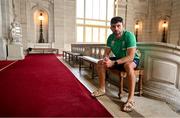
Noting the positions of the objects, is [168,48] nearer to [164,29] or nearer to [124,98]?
[124,98]

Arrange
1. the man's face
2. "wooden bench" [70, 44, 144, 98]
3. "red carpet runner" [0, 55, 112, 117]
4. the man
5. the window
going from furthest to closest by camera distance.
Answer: the window < "wooden bench" [70, 44, 144, 98] < the man's face < the man < "red carpet runner" [0, 55, 112, 117]

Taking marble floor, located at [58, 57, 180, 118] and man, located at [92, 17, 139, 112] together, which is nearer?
marble floor, located at [58, 57, 180, 118]

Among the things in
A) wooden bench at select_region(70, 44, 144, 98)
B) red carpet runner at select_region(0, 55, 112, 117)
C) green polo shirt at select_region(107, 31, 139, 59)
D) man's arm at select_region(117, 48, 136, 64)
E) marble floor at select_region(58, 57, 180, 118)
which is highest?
green polo shirt at select_region(107, 31, 139, 59)

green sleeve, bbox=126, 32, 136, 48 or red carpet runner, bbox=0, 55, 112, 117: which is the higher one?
green sleeve, bbox=126, 32, 136, 48

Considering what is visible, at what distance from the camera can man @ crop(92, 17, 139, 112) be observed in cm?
221

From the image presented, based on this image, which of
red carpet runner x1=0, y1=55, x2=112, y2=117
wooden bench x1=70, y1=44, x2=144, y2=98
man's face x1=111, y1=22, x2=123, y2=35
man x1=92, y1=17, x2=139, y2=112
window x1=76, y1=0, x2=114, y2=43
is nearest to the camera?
red carpet runner x1=0, y1=55, x2=112, y2=117

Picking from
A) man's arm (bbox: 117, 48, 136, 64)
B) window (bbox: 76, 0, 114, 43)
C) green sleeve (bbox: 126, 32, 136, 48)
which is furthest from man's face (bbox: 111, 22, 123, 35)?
window (bbox: 76, 0, 114, 43)

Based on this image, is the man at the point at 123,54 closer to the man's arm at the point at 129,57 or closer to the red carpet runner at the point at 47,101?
the man's arm at the point at 129,57

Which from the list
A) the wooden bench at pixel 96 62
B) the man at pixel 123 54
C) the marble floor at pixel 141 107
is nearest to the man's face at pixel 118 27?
the man at pixel 123 54

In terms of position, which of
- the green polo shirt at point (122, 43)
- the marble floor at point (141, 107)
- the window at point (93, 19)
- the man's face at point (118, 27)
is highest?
the window at point (93, 19)

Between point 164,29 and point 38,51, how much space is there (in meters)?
11.1

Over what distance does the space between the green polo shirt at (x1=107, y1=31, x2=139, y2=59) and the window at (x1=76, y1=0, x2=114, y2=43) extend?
11.1 m

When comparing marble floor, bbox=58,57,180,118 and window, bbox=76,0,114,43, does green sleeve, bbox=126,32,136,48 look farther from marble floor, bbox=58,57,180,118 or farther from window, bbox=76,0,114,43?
window, bbox=76,0,114,43

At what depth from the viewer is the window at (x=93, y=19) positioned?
1358 cm
